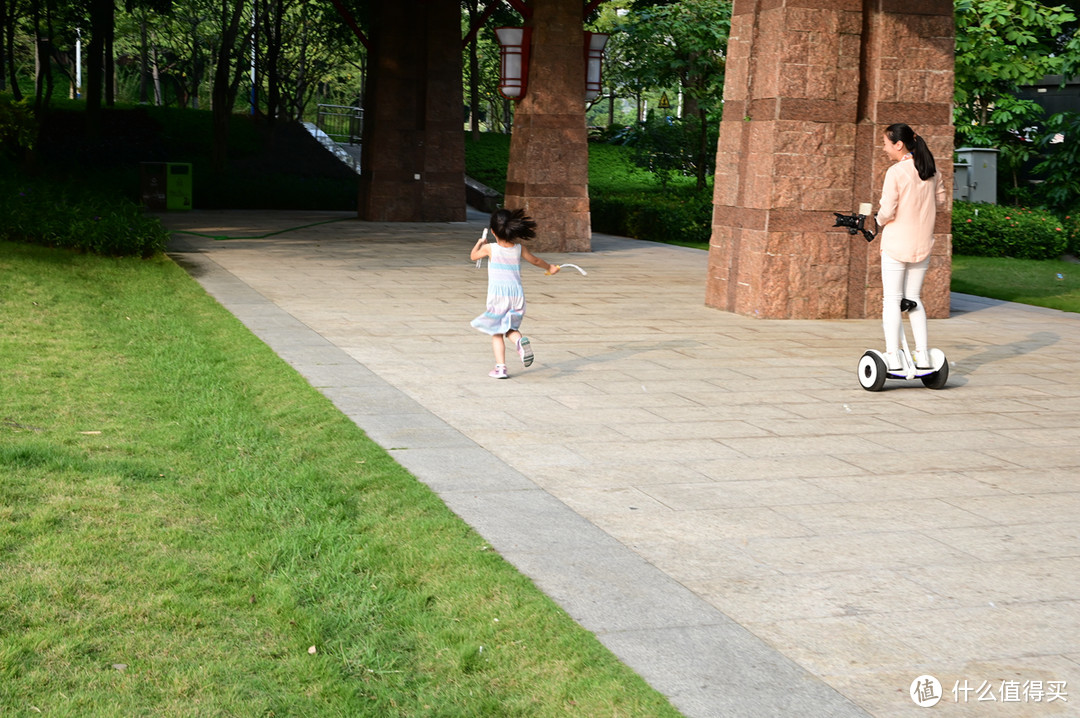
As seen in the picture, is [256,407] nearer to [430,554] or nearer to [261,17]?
[430,554]

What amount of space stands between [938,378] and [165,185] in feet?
75.1

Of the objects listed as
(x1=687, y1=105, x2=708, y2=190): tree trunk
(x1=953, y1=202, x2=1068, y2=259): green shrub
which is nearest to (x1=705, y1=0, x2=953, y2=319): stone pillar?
(x1=953, y1=202, x2=1068, y2=259): green shrub

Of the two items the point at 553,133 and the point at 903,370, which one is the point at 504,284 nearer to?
the point at 903,370

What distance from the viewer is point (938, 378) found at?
355 inches

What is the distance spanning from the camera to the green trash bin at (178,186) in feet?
91.6

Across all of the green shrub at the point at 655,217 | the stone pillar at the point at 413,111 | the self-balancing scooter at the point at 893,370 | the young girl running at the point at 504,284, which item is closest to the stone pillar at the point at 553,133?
the green shrub at the point at 655,217

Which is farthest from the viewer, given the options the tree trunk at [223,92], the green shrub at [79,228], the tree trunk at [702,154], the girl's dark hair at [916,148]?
the tree trunk at [223,92]

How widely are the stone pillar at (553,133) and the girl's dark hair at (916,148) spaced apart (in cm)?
1169

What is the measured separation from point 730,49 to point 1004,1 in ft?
44.3

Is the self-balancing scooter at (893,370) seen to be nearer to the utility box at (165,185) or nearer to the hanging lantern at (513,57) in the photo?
the hanging lantern at (513,57)

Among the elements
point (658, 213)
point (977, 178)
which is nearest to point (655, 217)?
point (658, 213)

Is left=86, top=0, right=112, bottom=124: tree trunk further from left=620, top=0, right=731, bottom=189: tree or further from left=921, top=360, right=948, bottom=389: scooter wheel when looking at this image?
left=921, top=360, right=948, bottom=389: scooter wheel

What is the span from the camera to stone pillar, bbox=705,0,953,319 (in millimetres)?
12570

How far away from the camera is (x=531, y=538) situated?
509cm
